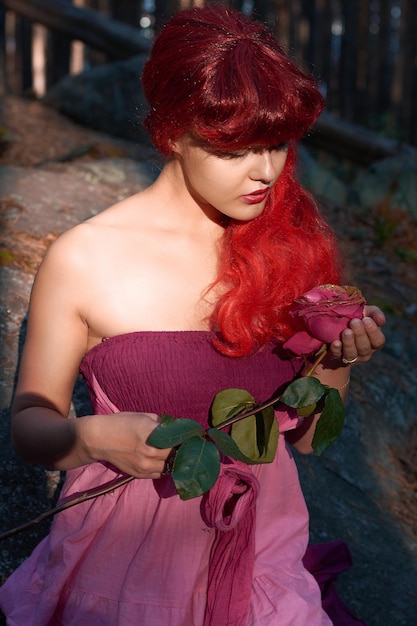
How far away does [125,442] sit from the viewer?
1652 millimetres

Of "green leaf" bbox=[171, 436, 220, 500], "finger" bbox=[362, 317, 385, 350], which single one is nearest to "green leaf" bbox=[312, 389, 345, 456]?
"finger" bbox=[362, 317, 385, 350]

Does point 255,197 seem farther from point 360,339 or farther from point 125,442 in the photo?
point 125,442

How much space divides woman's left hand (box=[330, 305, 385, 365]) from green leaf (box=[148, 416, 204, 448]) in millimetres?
355

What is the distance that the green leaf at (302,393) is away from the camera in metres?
1.71

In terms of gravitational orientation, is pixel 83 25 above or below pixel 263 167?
below

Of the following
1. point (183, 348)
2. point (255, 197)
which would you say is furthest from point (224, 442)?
point (255, 197)

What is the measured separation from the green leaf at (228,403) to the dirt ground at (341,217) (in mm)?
2062

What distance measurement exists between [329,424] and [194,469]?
0.33 metres

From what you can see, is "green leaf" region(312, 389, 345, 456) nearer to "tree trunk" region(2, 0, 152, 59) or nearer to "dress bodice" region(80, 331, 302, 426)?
"dress bodice" region(80, 331, 302, 426)

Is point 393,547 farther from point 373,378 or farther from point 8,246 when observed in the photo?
point 8,246

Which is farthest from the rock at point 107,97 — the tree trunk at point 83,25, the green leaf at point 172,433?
the green leaf at point 172,433

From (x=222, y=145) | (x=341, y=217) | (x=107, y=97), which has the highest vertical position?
(x=222, y=145)

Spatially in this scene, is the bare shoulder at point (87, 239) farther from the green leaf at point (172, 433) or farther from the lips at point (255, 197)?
the green leaf at point (172, 433)

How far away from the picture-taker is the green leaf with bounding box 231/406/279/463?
5.77ft
